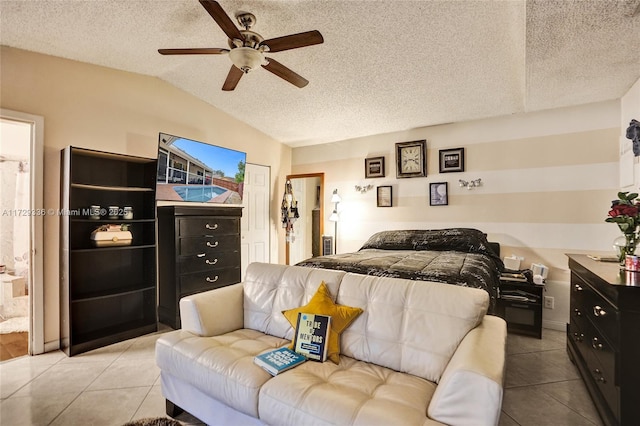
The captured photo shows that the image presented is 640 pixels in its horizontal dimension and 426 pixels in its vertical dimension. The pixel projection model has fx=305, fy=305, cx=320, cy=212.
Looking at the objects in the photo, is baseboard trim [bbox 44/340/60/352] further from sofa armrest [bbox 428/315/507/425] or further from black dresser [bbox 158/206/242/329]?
sofa armrest [bbox 428/315/507/425]

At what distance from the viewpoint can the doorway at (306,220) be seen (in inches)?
216

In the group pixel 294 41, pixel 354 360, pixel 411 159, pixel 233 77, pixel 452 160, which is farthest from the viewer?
pixel 411 159

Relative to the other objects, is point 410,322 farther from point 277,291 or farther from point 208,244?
point 208,244

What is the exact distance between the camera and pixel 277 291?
2172 millimetres

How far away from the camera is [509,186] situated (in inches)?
146

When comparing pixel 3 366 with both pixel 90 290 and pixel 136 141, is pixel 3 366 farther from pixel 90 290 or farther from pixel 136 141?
pixel 136 141

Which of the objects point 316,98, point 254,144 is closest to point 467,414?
point 316,98

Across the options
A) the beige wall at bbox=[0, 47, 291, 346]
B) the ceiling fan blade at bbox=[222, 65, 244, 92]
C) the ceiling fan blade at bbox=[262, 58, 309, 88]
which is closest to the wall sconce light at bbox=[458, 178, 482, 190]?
the ceiling fan blade at bbox=[262, 58, 309, 88]

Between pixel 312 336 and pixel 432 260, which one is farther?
pixel 432 260

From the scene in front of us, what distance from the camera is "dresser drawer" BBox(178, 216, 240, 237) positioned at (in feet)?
11.5

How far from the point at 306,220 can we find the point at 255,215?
3.52 ft

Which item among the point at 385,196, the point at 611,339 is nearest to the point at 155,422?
the point at 611,339

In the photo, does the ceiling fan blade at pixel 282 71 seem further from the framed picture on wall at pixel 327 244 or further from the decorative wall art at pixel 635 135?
the framed picture on wall at pixel 327 244

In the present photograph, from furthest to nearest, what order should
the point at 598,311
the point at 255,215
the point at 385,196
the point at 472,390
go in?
the point at 255,215 → the point at 385,196 → the point at 598,311 → the point at 472,390
